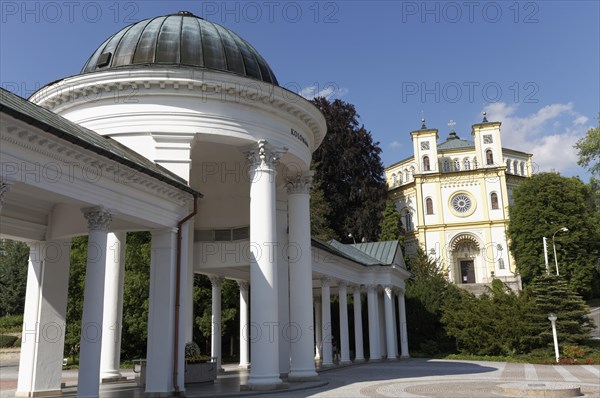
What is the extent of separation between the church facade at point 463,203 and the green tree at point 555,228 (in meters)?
4.51

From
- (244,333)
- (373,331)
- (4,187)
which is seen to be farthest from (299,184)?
(373,331)

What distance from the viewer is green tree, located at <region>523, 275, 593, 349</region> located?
34.5m

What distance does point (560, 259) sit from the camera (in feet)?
198

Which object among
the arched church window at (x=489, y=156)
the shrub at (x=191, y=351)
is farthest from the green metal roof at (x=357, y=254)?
the arched church window at (x=489, y=156)

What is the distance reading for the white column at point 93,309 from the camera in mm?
13052

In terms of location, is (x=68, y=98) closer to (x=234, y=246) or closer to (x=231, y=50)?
(x=231, y=50)

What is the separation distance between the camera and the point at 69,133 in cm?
1185

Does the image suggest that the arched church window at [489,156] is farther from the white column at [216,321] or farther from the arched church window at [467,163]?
the white column at [216,321]

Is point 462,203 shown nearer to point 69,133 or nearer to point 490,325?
point 490,325

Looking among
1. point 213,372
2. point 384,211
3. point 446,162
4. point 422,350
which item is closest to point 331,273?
point 213,372

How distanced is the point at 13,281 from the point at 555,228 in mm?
57293

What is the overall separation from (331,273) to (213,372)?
1181 centimetres

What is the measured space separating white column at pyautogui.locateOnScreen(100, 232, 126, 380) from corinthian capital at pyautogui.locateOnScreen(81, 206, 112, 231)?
5612 millimetres

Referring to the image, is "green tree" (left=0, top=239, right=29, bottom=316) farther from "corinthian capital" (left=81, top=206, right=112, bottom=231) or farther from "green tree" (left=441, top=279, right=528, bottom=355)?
"corinthian capital" (left=81, top=206, right=112, bottom=231)
